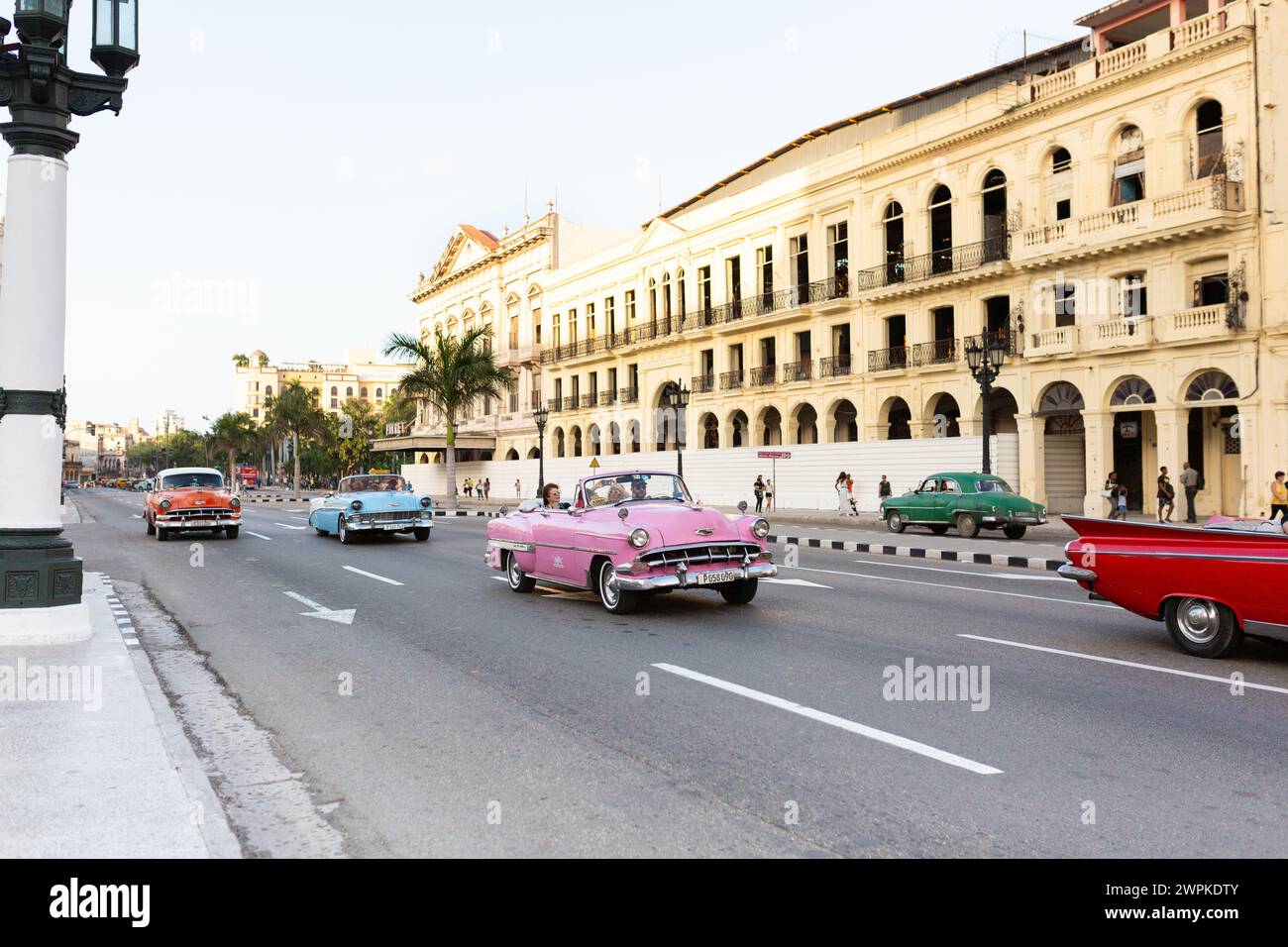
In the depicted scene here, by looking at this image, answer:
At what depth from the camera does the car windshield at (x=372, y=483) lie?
22562mm

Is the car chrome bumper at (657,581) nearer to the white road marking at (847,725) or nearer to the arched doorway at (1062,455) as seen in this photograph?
the white road marking at (847,725)

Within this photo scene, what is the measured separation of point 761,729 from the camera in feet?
18.0

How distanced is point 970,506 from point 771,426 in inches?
807

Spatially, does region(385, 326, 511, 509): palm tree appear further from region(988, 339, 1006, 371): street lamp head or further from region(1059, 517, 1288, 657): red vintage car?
region(1059, 517, 1288, 657): red vintage car

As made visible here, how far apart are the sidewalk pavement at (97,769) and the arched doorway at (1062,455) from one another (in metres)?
28.8

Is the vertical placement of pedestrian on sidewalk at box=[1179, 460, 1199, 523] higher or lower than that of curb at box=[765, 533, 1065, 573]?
higher

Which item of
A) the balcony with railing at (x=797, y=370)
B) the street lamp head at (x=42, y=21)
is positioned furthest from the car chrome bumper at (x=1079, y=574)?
the balcony with railing at (x=797, y=370)

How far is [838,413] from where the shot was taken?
130 feet

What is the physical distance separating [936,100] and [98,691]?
3742 cm

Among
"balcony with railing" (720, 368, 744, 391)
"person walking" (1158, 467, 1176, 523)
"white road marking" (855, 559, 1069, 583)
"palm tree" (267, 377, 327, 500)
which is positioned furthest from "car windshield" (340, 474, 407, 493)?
"palm tree" (267, 377, 327, 500)

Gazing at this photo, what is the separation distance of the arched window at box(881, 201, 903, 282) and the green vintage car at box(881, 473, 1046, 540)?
13.8 meters

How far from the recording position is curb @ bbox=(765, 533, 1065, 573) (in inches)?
656

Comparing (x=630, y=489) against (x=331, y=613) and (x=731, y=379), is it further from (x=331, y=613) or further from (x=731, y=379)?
(x=731, y=379)
